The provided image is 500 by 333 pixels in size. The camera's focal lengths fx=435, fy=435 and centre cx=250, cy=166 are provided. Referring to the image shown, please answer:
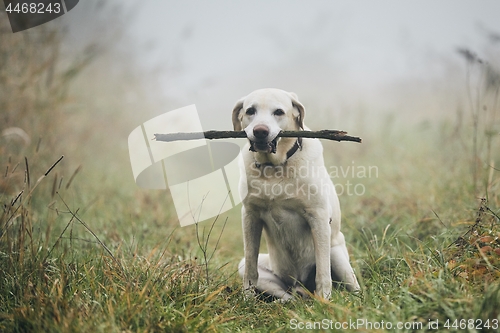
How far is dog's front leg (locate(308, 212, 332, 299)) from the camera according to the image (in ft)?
9.39

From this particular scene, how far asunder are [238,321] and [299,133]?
1.20 meters

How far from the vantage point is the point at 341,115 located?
25.8ft

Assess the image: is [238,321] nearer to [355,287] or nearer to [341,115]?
[355,287]

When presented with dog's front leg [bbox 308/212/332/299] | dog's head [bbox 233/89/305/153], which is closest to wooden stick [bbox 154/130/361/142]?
dog's head [bbox 233/89/305/153]

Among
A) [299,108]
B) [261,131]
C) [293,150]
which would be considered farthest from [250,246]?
[299,108]

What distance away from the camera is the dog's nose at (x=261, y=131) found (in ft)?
8.78

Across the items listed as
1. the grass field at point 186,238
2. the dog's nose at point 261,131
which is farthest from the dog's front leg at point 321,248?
the dog's nose at point 261,131

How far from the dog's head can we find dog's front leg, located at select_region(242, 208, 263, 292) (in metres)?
0.57

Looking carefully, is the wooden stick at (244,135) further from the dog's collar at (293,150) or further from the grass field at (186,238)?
the grass field at (186,238)

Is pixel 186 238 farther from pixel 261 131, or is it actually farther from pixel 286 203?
pixel 261 131

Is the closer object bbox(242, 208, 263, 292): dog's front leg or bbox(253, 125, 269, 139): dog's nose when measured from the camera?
bbox(253, 125, 269, 139): dog's nose

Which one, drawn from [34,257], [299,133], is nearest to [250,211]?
[299,133]

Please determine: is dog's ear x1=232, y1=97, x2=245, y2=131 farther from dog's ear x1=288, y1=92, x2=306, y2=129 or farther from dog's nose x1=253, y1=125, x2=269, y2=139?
dog's nose x1=253, y1=125, x2=269, y2=139

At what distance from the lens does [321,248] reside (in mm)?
2898
